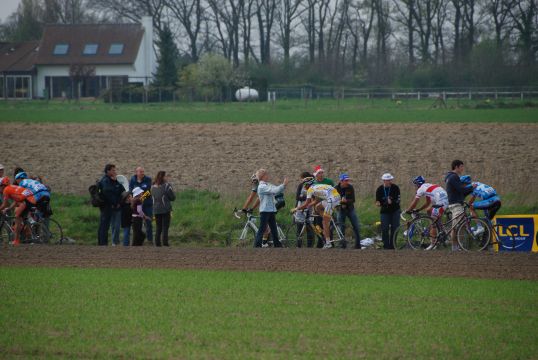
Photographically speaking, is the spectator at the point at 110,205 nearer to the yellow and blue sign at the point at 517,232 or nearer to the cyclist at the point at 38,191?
the cyclist at the point at 38,191

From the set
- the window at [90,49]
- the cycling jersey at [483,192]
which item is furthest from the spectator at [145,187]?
the window at [90,49]

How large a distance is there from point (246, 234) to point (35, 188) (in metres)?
4.53

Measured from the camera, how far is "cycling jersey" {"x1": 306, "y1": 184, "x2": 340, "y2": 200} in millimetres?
19594

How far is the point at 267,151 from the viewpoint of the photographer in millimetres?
34094

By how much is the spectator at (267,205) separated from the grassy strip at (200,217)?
108 inches

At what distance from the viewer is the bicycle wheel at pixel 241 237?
69.4 ft

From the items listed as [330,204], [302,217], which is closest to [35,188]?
[302,217]

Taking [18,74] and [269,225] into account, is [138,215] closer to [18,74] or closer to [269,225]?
[269,225]

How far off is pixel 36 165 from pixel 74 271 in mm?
16154

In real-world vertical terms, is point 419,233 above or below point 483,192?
below

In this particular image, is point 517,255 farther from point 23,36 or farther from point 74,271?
point 23,36

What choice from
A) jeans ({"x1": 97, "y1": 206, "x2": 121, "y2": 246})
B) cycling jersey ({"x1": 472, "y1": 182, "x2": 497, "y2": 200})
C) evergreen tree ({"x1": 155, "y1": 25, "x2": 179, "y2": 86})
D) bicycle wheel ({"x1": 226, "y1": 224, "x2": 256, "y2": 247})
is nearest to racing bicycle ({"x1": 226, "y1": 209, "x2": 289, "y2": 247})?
bicycle wheel ({"x1": 226, "y1": 224, "x2": 256, "y2": 247})

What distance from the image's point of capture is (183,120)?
44750 mm

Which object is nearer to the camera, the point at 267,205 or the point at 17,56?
the point at 267,205
